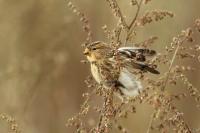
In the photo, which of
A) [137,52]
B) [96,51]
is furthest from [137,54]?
[96,51]

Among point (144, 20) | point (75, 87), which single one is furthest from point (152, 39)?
point (75, 87)

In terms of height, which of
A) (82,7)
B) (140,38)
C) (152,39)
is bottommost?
(152,39)

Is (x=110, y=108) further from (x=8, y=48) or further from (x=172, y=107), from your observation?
(x=8, y=48)

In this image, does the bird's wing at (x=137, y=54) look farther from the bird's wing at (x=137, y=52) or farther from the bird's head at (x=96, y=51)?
the bird's head at (x=96, y=51)

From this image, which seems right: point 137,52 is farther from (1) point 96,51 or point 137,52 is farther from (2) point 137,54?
(1) point 96,51

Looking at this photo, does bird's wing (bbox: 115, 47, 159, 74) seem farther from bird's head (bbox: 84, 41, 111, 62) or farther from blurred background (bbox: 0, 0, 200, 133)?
blurred background (bbox: 0, 0, 200, 133)

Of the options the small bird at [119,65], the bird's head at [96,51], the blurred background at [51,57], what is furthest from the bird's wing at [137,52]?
the blurred background at [51,57]
